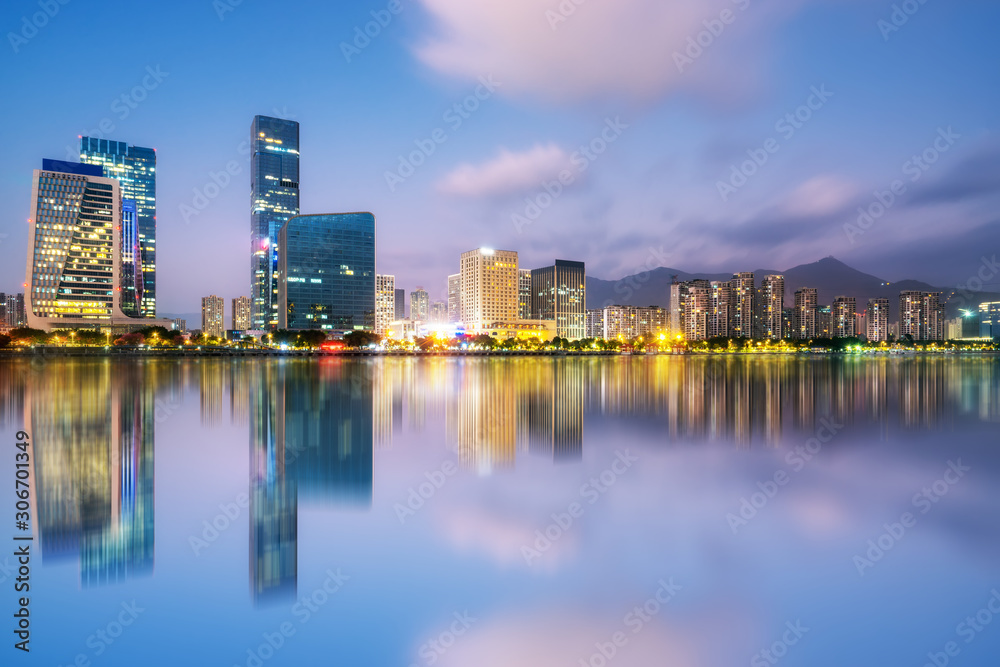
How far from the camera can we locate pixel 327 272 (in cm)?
17325

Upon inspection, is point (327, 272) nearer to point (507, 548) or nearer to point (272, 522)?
point (272, 522)

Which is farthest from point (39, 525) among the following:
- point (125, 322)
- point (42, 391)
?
point (125, 322)

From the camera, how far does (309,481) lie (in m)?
11.7

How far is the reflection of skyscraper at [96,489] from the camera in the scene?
7.96 metres

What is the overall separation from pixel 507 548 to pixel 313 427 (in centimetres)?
1192

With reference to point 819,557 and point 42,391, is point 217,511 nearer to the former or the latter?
point 819,557

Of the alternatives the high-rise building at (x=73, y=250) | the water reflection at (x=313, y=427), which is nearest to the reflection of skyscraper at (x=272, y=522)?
the water reflection at (x=313, y=427)

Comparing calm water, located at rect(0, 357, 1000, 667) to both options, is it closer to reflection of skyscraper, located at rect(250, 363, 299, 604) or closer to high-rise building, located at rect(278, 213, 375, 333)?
reflection of skyscraper, located at rect(250, 363, 299, 604)

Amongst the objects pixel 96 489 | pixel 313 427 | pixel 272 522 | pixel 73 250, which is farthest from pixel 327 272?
pixel 272 522

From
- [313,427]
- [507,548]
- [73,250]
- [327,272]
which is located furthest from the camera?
[327,272]

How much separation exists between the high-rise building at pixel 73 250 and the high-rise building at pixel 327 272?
142 feet

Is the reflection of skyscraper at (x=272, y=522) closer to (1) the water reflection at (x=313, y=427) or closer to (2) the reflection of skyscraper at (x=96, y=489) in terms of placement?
(1) the water reflection at (x=313, y=427)

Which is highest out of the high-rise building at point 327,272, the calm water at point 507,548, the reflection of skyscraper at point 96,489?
the high-rise building at point 327,272

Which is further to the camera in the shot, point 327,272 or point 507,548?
point 327,272
